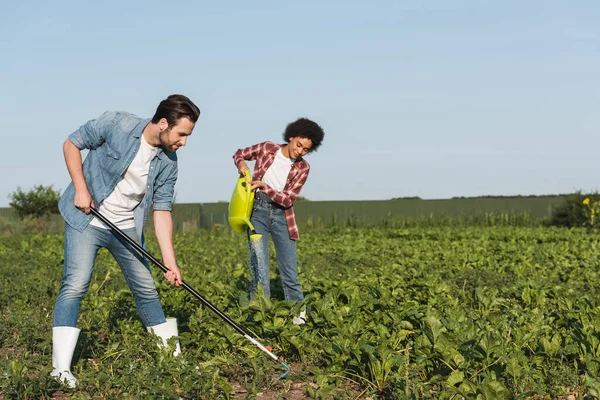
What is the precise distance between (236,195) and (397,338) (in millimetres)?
1738

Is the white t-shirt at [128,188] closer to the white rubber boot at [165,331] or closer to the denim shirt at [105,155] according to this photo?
the denim shirt at [105,155]

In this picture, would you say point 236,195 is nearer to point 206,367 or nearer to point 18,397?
point 206,367

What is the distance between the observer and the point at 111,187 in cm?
427

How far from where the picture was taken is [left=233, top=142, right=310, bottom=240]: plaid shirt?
17.9 feet

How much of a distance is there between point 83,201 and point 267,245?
5.99 feet

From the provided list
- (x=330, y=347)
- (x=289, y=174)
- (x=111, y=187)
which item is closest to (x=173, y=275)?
(x=111, y=187)

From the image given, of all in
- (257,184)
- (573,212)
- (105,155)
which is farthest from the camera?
(573,212)

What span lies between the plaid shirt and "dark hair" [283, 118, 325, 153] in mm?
175

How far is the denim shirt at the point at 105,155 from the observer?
13.9ft

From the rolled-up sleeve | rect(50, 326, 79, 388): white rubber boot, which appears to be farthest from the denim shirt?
rect(50, 326, 79, 388): white rubber boot

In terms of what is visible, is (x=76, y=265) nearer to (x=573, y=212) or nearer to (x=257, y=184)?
(x=257, y=184)

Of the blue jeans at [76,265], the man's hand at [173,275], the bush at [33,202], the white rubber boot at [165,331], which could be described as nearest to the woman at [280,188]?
the white rubber boot at [165,331]

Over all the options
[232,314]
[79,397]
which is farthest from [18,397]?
[232,314]

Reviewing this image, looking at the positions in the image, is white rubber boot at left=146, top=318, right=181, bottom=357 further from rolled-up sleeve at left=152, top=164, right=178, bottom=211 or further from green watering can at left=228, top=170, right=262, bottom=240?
green watering can at left=228, top=170, right=262, bottom=240
